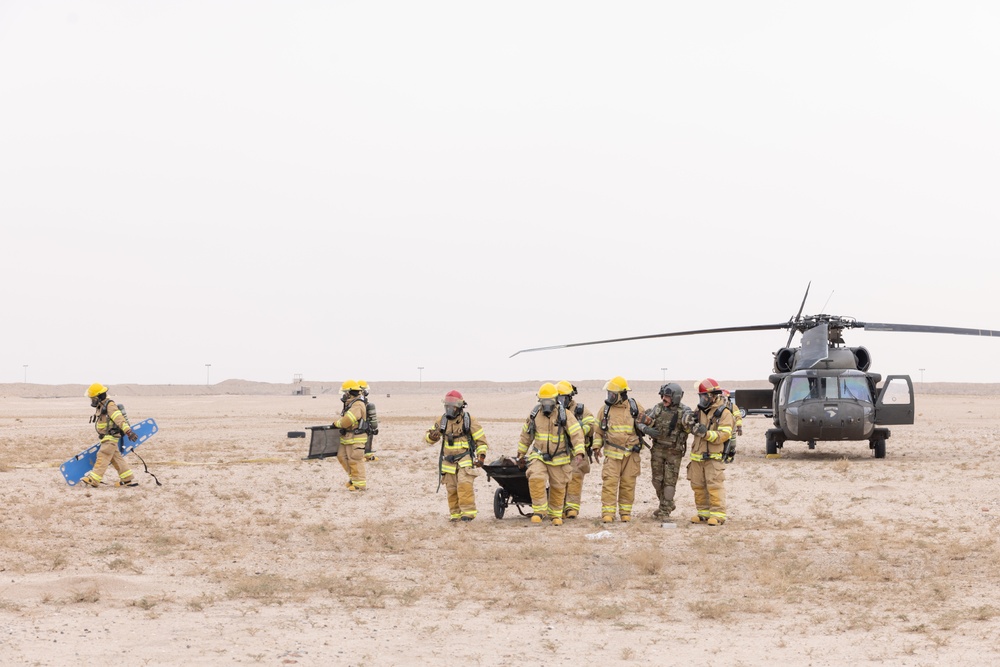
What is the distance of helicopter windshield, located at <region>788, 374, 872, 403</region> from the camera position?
915 inches

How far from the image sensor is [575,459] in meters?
14.0

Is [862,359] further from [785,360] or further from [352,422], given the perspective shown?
[352,422]

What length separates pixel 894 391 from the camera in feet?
79.0

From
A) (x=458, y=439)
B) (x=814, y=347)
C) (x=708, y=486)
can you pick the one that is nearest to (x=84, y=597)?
(x=458, y=439)

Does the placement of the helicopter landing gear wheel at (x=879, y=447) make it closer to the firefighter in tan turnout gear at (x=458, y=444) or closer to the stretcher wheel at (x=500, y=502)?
the stretcher wheel at (x=500, y=502)

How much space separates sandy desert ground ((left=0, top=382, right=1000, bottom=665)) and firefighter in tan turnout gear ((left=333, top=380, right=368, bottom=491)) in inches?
15.7

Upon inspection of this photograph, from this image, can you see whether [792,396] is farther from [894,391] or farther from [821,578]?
[821,578]

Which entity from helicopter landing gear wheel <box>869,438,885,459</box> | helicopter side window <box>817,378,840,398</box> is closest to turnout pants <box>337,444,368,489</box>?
helicopter side window <box>817,378,840,398</box>

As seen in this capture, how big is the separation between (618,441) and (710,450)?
44.9 inches

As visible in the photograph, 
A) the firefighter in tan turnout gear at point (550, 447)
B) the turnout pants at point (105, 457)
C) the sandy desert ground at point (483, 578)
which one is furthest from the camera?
the turnout pants at point (105, 457)

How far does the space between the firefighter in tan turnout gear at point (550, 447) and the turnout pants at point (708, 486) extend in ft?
5.06

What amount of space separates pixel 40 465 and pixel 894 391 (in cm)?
1797

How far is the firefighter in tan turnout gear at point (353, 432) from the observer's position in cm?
1773

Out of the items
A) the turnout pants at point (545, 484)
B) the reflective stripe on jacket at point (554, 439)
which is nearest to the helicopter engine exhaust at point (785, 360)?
the turnout pants at point (545, 484)
